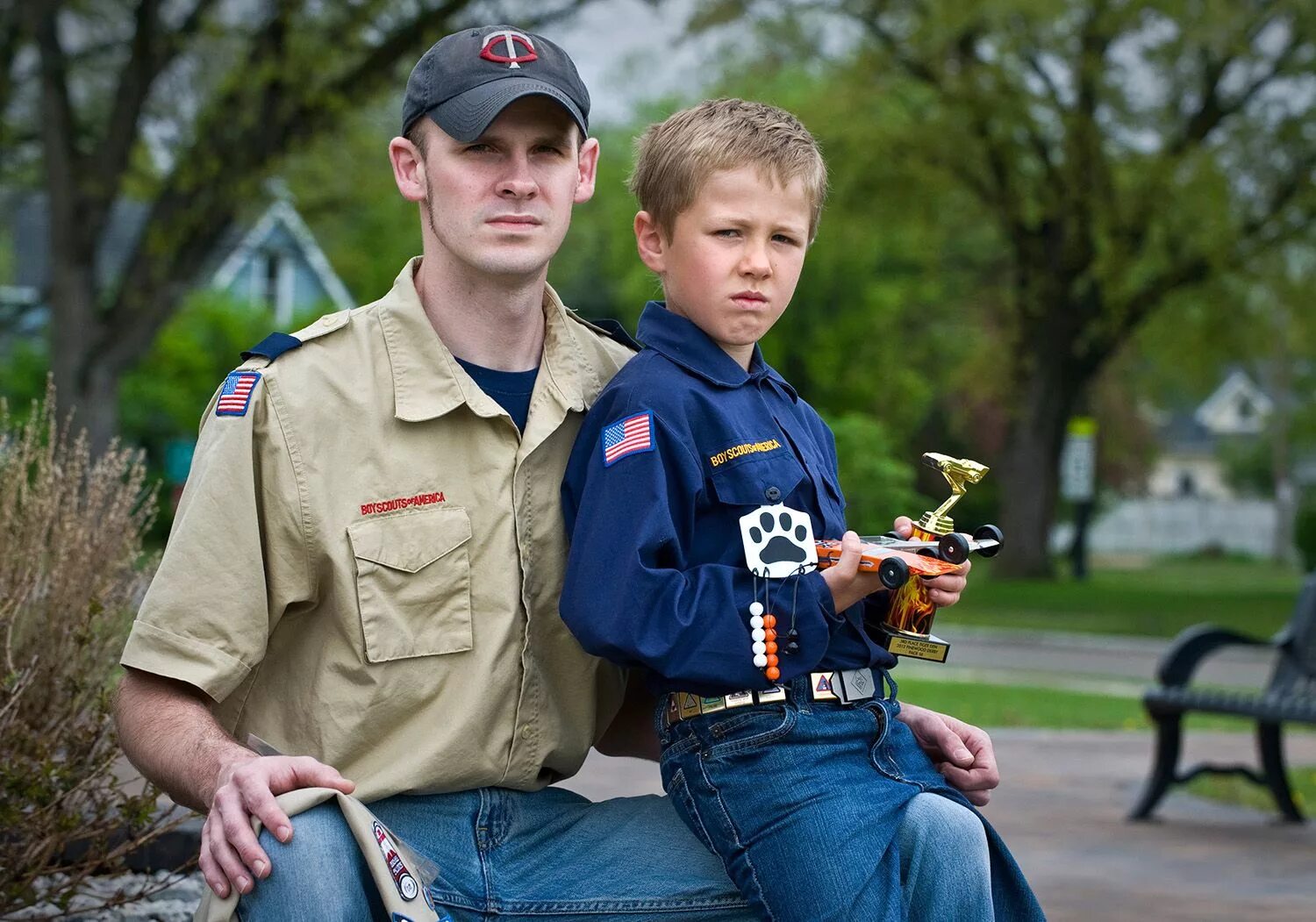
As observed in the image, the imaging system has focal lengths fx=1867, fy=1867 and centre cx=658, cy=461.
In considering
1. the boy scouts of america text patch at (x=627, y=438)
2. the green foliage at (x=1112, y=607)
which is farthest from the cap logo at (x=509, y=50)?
the green foliage at (x=1112, y=607)

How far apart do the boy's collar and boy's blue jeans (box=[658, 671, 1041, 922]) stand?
0.49 m

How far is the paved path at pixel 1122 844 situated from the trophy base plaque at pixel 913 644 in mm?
2974

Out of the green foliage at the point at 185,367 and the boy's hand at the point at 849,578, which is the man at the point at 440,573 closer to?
the boy's hand at the point at 849,578

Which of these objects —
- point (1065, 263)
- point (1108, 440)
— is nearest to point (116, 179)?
point (1065, 263)

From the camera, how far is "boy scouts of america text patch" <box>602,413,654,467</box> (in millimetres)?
2682

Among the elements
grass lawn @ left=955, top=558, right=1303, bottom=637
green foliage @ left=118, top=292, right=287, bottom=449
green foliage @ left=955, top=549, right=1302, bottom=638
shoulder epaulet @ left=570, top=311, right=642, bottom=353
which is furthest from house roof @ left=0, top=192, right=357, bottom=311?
shoulder epaulet @ left=570, top=311, right=642, bottom=353

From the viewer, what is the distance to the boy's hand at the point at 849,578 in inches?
101

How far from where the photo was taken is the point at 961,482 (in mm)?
2820

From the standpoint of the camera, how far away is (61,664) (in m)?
3.85

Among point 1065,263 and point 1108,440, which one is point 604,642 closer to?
point 1065,263

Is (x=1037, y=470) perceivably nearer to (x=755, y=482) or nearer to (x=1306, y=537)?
(x=1306, y=537)

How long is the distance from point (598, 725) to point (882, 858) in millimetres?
592

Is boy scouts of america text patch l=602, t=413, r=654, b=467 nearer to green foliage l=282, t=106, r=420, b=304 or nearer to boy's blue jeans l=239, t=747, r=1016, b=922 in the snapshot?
boy's blue jeans l=239, t=747, r=1016, b=922

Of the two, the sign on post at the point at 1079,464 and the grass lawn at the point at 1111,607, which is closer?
the grass lawn at the point at 1111,607
